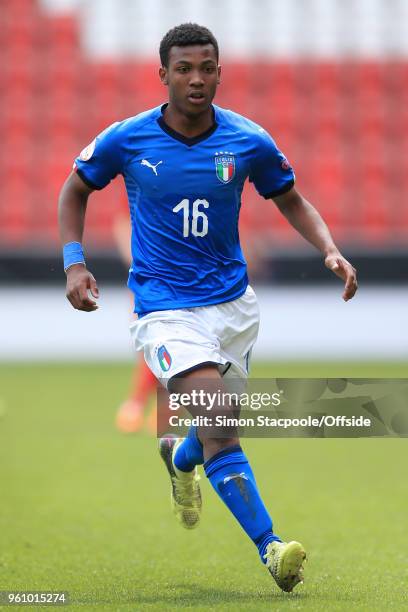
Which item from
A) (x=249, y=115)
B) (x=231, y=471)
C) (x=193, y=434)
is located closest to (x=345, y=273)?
(x=231, y=471)

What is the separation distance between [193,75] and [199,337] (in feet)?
3.29

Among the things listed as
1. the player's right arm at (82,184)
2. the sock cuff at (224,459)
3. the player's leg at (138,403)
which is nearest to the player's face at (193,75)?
the player's right arm at (82,184)

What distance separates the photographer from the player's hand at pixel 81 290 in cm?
448

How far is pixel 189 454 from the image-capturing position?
5.04 metres

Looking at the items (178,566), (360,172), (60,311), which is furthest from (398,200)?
(178,566)

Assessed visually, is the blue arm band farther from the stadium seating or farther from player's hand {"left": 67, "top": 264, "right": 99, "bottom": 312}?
the stadium seating

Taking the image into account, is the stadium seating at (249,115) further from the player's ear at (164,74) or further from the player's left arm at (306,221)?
the player's ear at (164,74)

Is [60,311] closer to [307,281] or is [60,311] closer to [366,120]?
[307,281]

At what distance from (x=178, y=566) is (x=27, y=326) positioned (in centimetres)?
1029

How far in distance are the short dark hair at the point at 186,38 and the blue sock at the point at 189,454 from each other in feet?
5.08

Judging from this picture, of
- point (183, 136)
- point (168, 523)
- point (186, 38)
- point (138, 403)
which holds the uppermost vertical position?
point (186, 38)

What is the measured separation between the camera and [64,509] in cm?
665

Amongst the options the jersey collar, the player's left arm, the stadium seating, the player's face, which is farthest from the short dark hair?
the stadium seating

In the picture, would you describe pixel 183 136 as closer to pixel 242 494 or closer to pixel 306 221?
pixel 306 221
